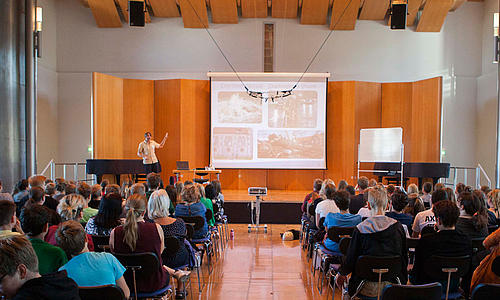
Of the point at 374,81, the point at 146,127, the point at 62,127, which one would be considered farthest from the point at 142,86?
the point at 374,81

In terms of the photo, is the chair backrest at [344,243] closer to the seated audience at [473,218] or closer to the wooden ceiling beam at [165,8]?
the seated audience at [473,218]

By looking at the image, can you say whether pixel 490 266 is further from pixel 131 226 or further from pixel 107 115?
pixel 107 115

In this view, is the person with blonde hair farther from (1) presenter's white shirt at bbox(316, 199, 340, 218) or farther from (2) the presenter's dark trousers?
(2) the presenter's dark trousers

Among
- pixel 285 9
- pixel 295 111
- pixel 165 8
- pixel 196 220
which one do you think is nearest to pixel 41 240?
pixel 196 220

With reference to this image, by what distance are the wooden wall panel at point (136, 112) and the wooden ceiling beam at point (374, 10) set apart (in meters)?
7.53

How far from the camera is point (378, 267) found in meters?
2.90

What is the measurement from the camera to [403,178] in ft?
35.5

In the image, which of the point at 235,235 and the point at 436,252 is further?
the point at 235,235

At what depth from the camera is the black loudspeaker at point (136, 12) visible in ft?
27.3

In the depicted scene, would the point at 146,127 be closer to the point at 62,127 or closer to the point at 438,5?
the point at 62,127

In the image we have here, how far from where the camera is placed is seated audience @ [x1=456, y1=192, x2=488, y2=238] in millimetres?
3504

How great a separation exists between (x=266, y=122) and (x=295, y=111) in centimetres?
102

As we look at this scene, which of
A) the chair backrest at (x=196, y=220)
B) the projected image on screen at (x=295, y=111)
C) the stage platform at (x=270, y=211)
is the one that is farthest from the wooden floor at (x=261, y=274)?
the projected image on screen at (x=295, y=111)

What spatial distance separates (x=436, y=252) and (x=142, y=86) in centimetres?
1122
